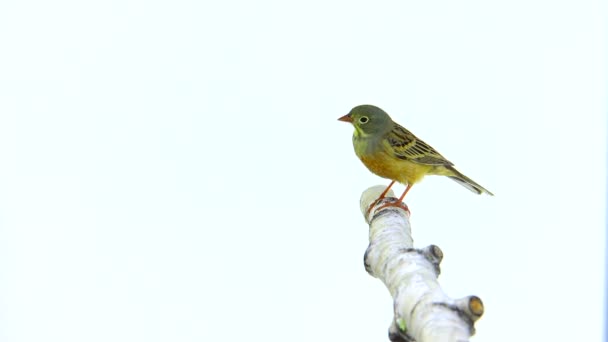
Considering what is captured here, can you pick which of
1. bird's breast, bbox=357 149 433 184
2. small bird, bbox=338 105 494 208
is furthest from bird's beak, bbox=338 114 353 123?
bird's breast, bbox=357 149 433 184

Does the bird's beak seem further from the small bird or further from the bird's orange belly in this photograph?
the bird's orange belly

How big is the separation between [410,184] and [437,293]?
450 cm

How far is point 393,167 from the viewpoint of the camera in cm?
867

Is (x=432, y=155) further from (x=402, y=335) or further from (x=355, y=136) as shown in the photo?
(x=402, y=335)

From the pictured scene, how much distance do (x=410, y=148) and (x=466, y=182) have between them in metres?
0.73

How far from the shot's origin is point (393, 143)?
8.70m

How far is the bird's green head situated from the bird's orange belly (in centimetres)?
23

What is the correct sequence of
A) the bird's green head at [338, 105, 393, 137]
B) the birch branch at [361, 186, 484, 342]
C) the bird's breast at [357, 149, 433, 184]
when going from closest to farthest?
1. the birch branch at [361, 186, 484, 342]
2. the bird's breast at [357, 149, 433, 184]
3. the bird's green head at [338, 105, 393, 137]

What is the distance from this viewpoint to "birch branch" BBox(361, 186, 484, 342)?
4039 mm

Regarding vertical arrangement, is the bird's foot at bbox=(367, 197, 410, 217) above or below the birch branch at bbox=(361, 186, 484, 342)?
above

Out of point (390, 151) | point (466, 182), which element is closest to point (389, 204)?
point (390, 151)

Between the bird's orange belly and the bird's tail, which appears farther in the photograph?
the bird's tail

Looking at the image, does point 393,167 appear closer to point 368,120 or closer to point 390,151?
point 390,151

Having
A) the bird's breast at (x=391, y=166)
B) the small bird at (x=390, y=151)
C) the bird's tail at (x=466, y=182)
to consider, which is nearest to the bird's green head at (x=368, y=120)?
the small bird at (x=390, y=151)
